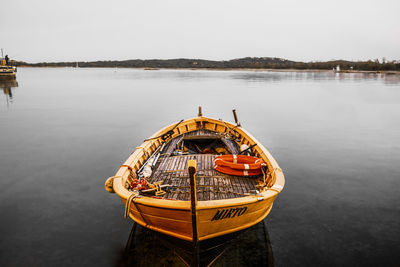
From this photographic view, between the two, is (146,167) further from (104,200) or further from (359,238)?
(359,238)

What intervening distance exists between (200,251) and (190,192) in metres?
1.23

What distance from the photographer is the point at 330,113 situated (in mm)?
25594

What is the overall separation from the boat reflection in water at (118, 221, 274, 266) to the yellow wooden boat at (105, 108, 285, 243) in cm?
30

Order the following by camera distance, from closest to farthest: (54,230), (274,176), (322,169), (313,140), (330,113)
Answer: (274,176) → (54,230) → (322,169) → (313,140) → (330,113)

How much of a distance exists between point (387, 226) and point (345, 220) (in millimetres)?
1053

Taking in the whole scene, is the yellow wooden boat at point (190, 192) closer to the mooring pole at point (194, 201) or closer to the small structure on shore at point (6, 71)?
the mooring pole at point (194, 201)

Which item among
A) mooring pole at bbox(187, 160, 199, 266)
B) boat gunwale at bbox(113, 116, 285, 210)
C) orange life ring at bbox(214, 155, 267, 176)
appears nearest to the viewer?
mooring pole at bbox(187, 160, 199, 266)

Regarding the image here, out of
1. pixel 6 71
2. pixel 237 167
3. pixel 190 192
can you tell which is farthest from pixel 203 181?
pixel 6 71

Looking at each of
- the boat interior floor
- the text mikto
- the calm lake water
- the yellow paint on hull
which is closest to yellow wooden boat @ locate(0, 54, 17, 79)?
the calm lake water

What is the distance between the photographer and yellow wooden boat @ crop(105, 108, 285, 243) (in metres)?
4.87

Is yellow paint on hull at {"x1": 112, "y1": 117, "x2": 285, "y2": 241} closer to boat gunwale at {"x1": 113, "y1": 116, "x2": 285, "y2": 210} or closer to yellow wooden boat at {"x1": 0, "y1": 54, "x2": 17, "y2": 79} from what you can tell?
boat gunwale at {"x1": 113, "y1": 116, "x2": 285, "y2": 210}

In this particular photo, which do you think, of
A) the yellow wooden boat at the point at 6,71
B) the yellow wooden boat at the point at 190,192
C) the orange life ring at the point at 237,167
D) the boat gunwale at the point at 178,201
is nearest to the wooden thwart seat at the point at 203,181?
the yellow wooden boat at the point at 190,192

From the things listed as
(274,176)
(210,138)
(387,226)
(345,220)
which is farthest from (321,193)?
(210,138)

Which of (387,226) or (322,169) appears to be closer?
(387,226)
